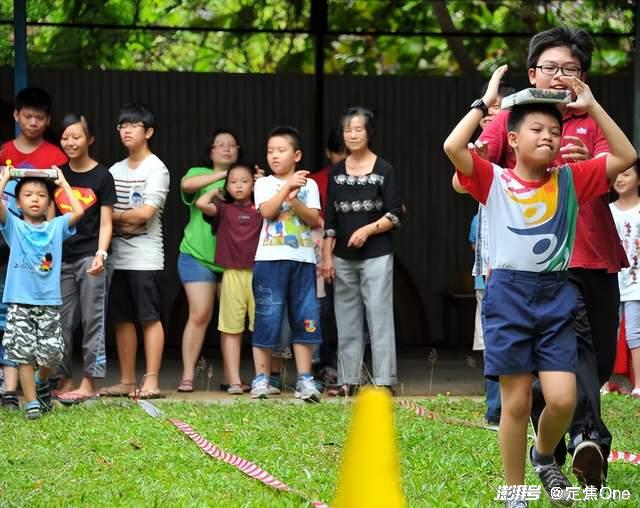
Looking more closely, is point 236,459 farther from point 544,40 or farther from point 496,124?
point 544,40

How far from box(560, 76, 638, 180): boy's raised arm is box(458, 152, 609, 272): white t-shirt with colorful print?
0.17 meters

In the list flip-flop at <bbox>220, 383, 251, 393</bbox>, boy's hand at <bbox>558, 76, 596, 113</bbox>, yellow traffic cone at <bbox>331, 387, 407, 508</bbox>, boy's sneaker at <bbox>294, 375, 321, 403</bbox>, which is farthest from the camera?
flip-flop at <bbox>220, 383, 251, 393</bbox>

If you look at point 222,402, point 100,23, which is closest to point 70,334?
point 222,402

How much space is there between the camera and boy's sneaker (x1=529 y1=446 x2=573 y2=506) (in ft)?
15.9

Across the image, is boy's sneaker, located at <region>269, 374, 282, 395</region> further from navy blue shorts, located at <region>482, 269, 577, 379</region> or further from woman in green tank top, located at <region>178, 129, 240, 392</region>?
navy blue shorts, located at <region>482, 269, 577, 379</region>

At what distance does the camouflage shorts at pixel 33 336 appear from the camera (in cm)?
771

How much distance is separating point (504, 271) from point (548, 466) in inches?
31.5

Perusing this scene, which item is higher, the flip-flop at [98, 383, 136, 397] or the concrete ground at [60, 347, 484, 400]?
the flip-flop at [98, 383, 136, 397]

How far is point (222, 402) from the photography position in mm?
8336

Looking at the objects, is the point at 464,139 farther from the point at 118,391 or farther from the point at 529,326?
the point at 118,391

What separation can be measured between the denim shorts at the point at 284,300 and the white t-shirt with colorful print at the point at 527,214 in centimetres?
369

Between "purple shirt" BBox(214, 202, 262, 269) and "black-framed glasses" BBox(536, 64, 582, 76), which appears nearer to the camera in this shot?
"black-framed glasses" BBox(536, 64, 582, 76)

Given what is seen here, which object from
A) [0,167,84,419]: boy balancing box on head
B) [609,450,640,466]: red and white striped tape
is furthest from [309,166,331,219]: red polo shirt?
[609,450,640,466]: red and white striped tape

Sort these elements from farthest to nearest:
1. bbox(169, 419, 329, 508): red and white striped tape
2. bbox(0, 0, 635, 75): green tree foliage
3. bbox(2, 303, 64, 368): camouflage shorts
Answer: bbox(0, 0, 635, 75): green tree foliage < bbox(2, 303, 64, 368): camouflage shorts < bbox(169, 419, 329, 508): red and white striped tape
